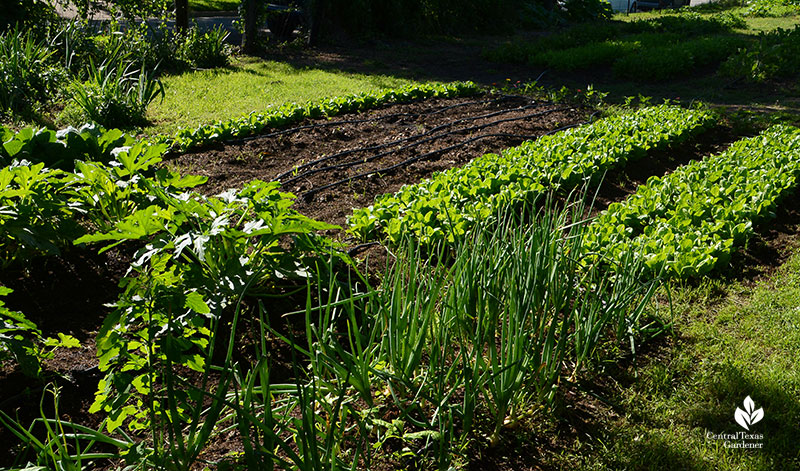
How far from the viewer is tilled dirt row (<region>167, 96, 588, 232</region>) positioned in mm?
5160

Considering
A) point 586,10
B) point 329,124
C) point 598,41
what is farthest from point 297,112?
point 586,10

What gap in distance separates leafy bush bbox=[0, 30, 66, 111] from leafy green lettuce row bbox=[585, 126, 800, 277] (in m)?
6.32

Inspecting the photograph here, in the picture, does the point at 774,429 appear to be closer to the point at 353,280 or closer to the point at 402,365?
the point at 402,365

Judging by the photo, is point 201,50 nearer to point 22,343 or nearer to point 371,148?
point 371,148

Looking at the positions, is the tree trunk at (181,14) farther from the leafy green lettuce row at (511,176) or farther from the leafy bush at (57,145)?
the leafy green lettuce row at (511,176)

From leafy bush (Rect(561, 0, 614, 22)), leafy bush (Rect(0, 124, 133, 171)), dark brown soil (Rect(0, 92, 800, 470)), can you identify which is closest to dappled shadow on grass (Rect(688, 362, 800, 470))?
dark brown soil (Rect(0, 92, 800, 470))

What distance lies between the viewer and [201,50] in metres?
10.2

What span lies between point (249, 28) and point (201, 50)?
1.46 meters

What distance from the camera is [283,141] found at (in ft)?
20.5

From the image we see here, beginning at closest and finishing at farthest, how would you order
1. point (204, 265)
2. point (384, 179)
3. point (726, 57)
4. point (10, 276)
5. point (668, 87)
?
point (204, 265) → point (10, 276) → point (384, 179) → point (668, 87) → point (726, 57)

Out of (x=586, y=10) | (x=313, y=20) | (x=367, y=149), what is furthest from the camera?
(x=586, y=10)

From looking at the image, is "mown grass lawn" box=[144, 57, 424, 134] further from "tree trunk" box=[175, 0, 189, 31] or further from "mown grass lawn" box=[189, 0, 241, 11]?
"mown grass lawn" box=[189, 0, 241, 11]

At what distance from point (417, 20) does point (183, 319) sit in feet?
41.0

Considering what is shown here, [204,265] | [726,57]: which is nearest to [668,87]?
Answer: [726,57]
